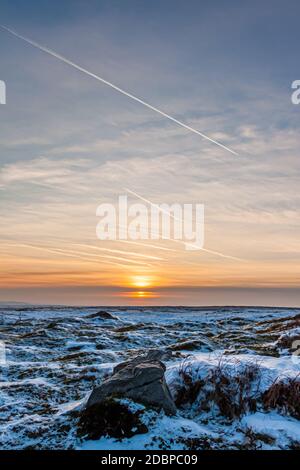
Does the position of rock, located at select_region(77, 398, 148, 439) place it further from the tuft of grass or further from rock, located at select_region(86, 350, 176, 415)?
the tuft of grass

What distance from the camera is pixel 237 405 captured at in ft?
30.3

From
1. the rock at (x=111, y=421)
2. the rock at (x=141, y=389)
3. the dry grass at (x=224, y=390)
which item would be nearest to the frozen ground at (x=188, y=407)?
the dry grass at (x=224, y=390)

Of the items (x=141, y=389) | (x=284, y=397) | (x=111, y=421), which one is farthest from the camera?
(x=284, y=397)

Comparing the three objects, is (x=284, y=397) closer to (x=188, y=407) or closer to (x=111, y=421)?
(x=188, y=407)

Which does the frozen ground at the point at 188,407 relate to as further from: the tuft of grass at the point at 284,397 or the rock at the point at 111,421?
the rock at the point at 111,421

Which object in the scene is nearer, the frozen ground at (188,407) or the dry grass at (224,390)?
the frozen ground at (188,407)

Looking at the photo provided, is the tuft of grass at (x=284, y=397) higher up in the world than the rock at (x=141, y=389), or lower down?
lower down

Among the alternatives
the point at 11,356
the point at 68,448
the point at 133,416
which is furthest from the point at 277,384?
the point at 11,356

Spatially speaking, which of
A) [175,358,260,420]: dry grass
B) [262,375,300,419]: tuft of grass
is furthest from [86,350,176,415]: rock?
[262,375,300,419]: tuft of grass

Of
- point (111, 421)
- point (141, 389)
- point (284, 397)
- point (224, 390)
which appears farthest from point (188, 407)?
point (284, 397)
